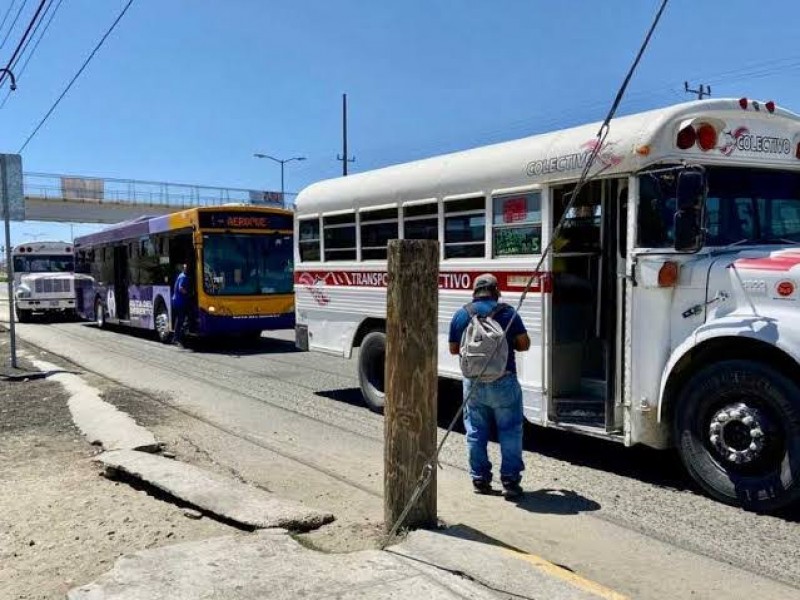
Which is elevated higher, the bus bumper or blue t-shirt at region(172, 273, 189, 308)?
blue t-shirt at region(172, 273, 189, 308)

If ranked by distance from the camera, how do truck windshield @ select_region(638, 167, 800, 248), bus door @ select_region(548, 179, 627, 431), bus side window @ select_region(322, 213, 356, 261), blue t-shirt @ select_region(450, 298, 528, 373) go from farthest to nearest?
bus side window @ select_region(322, 213, 356, 261), bus door @ select_region(548, 179, 627, 431), truck windshield @ select_region(638, 167, 800, 248), blue t-shirt @ select_region(450, 298, 528, 373)

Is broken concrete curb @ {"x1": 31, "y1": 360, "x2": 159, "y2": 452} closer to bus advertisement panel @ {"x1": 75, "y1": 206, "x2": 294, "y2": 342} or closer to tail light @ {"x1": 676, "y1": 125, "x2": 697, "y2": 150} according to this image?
tail light @ {"x1": 676, "y1": 125, "x2": 697, "y2": 150}

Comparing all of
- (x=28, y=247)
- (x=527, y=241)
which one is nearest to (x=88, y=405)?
(x=527, y=241)

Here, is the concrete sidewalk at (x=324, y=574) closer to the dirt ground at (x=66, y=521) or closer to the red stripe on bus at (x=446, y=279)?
the dirt ground at (x=66, y=521)

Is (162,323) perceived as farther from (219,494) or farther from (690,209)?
(690,209)

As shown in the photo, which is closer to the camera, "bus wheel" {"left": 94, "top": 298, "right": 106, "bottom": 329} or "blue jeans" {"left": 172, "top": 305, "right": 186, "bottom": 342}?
"blue jeans" {"left": 172, "top": 305, "right": 186, "bottom": 342}

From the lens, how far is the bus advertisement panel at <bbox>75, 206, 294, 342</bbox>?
16.2 metres

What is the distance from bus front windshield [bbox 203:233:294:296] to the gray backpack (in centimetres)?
1145

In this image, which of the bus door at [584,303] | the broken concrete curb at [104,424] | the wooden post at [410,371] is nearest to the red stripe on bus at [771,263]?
the bus door at [584,303]

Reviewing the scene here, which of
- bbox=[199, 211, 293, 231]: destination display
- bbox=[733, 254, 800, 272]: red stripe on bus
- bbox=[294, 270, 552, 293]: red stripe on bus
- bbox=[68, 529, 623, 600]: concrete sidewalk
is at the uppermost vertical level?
bbox=[199, 211, 293, 231]: destination display

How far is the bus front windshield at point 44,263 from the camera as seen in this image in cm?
Answer: 2933

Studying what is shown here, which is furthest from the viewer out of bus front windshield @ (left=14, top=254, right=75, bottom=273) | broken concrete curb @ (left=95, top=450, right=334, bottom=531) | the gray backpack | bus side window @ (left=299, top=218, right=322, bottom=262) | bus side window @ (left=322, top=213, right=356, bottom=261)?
bus front windshield @ (left=14, top=254, right=75, bottom=273)

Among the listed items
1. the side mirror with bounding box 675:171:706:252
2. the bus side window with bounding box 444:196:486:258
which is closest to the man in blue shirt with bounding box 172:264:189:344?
the bus side window with bounding box 444:196:486:258

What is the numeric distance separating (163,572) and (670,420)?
12.2ft
